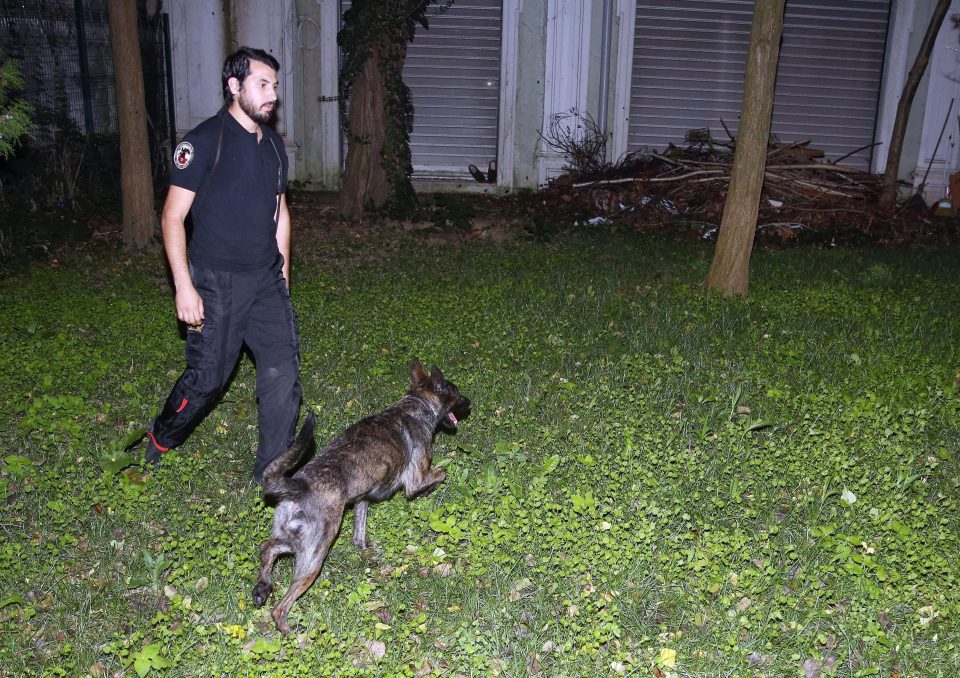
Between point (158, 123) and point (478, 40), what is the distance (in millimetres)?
5905

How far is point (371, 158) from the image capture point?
1231cm

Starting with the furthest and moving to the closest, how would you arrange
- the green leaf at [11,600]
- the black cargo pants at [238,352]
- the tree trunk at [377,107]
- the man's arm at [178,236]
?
the tree trunk at [377,107]
the black cargo pants at [238,352]
the man's arm at [178,236]
the green leaf at [11,600]

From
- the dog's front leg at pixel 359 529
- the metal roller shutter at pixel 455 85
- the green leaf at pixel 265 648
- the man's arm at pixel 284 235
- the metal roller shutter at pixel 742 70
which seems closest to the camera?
the green leaf at pixel 265 648

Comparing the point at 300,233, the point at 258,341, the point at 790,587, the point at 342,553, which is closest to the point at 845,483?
the point at 790,587

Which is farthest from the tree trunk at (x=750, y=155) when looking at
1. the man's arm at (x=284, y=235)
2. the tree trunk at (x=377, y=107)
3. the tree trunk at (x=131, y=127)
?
the tree trunk at (x=131, y=127)

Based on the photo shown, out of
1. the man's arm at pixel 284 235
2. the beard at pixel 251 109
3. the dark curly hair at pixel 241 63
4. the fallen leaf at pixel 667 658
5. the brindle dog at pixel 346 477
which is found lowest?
the fallen leaf at pixel 667 658

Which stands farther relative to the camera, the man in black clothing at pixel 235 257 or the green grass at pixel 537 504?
the man in black clothing at pixel 235 257

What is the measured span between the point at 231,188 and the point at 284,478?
5.17 feet

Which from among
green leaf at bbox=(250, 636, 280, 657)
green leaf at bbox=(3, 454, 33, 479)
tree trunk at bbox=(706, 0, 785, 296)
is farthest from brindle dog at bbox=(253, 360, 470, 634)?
tree trunk at bbox=(706, 0, 785, 296)

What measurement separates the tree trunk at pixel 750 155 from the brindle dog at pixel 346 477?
16.2 feet

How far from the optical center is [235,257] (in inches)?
175

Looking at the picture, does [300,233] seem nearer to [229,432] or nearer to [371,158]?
[371,158]

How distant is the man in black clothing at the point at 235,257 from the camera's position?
4.21m

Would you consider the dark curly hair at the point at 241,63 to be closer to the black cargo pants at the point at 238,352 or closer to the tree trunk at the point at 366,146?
the black cargo pants at the point at 238,352
